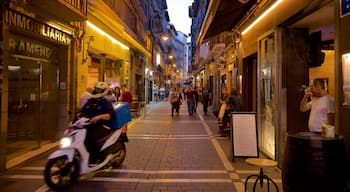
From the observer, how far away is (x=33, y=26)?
8.27 meters

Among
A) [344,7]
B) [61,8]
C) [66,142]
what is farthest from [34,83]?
[344,7]

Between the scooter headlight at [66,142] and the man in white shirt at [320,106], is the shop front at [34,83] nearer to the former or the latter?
the scooter headlight at [66,142]

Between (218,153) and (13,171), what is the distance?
481cm

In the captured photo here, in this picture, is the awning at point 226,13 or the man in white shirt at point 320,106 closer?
the man in white shirt at point 320,106

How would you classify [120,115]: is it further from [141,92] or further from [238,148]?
[141,92]

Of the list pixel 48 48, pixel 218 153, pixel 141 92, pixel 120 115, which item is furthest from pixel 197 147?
pixel 141 92

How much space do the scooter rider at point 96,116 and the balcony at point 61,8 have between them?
269 centimetres

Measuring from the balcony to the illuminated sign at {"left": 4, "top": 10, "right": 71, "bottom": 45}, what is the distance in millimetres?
300

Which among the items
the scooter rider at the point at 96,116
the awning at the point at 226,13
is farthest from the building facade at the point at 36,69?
the awning at the point at 226,13

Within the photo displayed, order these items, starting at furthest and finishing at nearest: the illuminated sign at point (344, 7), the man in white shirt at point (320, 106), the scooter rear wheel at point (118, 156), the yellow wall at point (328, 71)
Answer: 1. the yellow wall at point (328, 71)
2. the scooter rear wheel at point (118, 156)
3. the man in white shirt at point (320, 106)
4. the illuminated sign at point (344, 7)

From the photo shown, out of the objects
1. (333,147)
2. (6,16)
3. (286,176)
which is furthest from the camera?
(6,16)

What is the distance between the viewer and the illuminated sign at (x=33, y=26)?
7187 millimetres

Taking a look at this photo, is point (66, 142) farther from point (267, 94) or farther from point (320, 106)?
point (267, 94)

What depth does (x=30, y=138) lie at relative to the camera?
9.98 m
